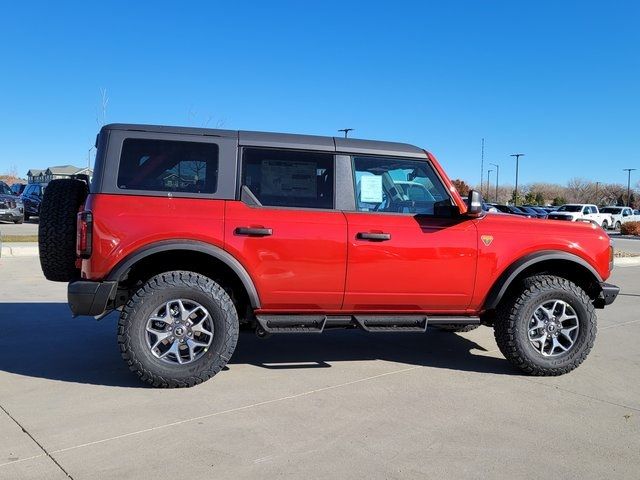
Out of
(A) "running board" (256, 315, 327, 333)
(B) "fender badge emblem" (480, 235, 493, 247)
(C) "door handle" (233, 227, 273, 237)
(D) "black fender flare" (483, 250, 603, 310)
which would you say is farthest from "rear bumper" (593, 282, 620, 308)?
(C) "door handle" (233, 227, 273, 237)

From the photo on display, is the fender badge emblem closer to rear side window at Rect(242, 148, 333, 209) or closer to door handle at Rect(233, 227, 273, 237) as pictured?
rear side window at Rect(242, 148, 333, 209)

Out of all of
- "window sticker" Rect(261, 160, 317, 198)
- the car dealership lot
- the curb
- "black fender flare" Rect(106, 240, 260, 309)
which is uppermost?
"window sticker" Rect(261, 160, 317, 198)

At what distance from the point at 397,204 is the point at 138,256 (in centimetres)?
218

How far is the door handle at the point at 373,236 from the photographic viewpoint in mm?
4652

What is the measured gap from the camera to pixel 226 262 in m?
4.42

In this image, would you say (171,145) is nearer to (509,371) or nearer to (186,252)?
(186,252)

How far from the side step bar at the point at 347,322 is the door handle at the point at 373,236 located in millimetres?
658

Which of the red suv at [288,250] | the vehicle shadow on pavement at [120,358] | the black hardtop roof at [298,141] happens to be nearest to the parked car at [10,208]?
the vehicle shadow on pavement at [120,358]

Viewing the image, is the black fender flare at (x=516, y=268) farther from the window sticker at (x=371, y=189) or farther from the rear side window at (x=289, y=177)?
the rear side window at (x=289, y=177)

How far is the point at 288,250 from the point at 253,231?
1.04 ft

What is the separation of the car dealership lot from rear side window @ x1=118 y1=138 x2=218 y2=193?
1587 mm

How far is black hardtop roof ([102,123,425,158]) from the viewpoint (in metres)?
4.57

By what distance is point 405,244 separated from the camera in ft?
15.6

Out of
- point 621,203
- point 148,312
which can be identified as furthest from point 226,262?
point 621,203
